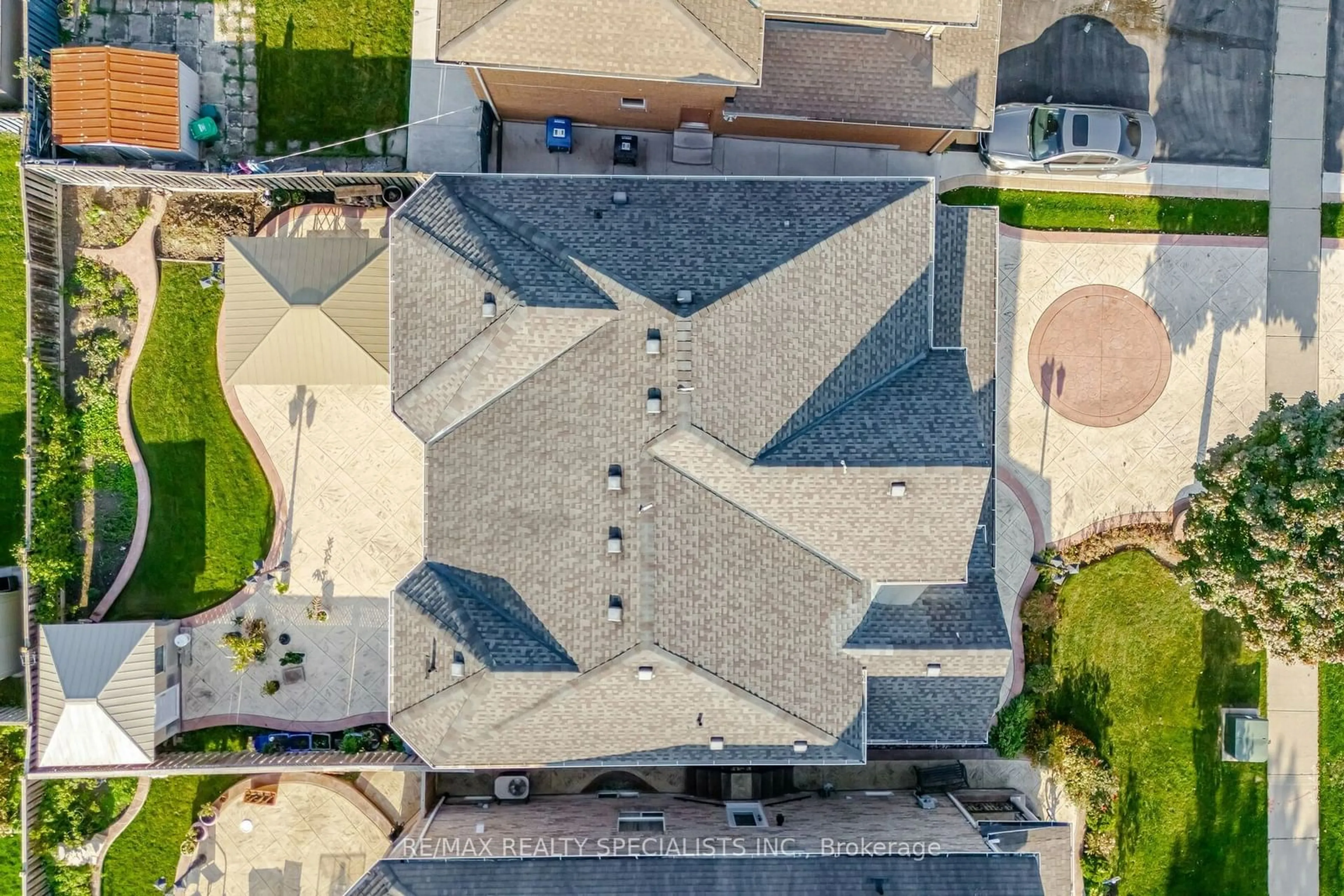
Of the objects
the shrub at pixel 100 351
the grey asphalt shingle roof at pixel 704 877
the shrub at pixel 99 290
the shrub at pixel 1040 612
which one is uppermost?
the shrub at pixel 99 290

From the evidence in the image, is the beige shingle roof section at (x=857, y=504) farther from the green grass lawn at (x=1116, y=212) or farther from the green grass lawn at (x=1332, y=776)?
the green grass lawn at (x=1332, y=776)

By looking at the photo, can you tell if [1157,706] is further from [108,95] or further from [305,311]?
[108,95]

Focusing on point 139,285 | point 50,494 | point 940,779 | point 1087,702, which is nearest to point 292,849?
point 50,494

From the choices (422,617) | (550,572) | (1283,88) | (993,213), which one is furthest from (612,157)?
(1283,88)

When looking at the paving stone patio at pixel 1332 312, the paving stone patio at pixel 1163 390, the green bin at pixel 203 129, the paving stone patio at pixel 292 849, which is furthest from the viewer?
the paving stone patio at pixel 1332 312

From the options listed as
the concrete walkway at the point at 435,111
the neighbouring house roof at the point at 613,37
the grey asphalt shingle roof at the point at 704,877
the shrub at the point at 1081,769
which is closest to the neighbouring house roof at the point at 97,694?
the grey asphalt shingle roof at the point at 704,877

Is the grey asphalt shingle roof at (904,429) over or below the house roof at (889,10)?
below
